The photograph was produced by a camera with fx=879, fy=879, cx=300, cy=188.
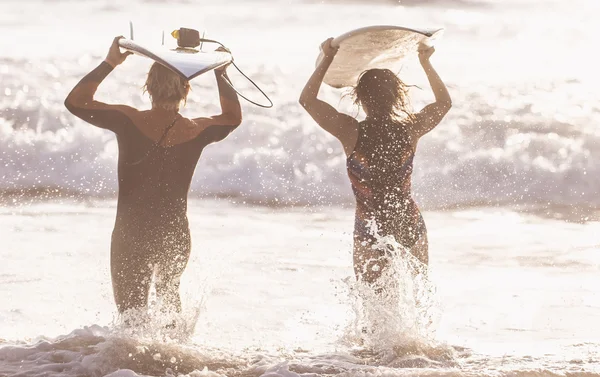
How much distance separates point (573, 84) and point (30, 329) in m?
10.9

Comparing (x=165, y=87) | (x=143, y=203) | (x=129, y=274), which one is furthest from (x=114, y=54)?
(x=129, y=274)

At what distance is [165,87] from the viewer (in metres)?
4.68

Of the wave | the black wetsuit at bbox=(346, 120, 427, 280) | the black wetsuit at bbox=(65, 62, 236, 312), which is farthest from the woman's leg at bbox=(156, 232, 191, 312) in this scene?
the wave

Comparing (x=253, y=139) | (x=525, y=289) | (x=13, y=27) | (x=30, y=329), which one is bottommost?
(x=30, y=329)

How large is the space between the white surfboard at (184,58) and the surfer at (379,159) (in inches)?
21.2

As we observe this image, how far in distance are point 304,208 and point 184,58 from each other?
20.3ft

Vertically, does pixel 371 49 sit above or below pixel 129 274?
above

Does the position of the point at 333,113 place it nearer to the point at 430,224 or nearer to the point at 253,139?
the point at 430,224

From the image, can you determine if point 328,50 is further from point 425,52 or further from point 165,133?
point 165,133

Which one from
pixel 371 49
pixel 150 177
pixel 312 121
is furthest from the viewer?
pixel 312 121

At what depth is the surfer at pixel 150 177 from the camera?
4.61 meters

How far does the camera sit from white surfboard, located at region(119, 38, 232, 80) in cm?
456

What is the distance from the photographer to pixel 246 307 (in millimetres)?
6492

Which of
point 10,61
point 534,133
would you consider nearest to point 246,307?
point 534,133
